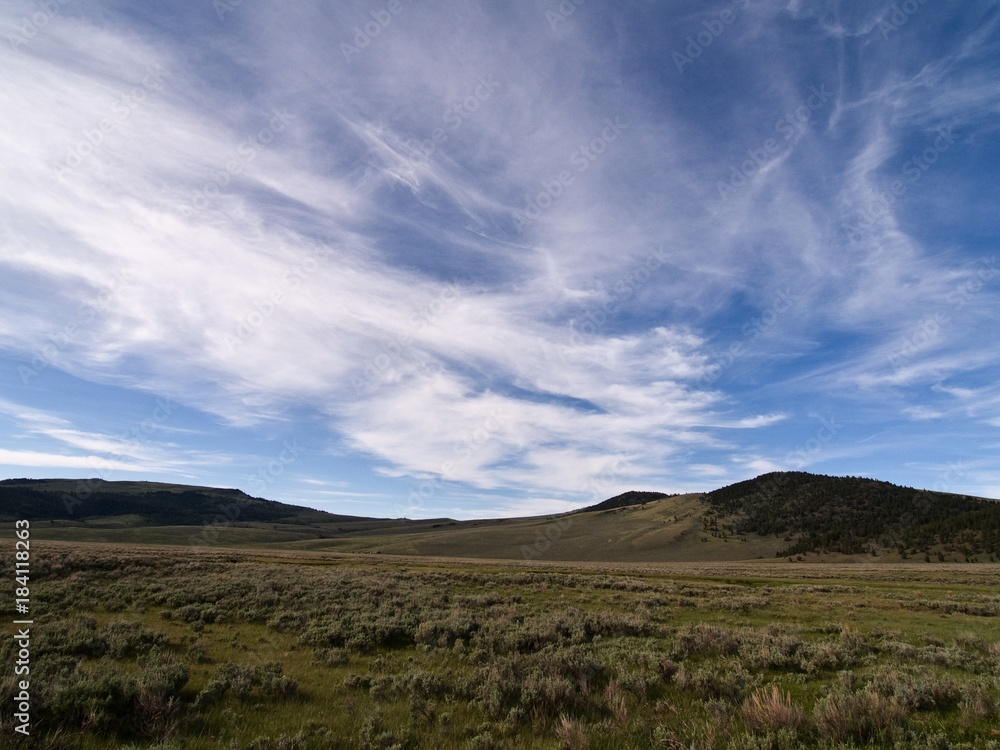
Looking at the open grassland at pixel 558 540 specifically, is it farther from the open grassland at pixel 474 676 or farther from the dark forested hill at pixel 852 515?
the open grassland at pixel 474 676

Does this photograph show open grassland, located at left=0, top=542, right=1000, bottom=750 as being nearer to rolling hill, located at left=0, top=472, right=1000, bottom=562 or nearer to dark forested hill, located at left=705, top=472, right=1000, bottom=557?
rolling hill, located at left=0, top=472, right=1000, bottom=562

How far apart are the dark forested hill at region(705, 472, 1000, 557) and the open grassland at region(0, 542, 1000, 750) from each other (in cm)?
9563

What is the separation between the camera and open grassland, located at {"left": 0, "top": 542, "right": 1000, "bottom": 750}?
7.29m

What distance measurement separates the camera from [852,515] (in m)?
120

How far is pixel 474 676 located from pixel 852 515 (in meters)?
145

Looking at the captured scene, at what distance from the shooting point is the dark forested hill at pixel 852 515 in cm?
8994

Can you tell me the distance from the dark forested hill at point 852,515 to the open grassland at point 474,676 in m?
95.6

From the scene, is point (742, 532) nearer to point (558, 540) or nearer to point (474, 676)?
point (558, 540)

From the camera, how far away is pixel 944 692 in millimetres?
8305

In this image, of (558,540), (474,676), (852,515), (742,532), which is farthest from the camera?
(558,540)

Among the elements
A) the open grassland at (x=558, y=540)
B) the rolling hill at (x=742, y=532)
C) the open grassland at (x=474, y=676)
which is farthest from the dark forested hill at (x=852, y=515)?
the open grassland at (x=474, y=676)

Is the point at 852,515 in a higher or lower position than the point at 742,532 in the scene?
higher

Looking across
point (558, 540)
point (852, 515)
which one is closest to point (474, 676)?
point (558, 540)

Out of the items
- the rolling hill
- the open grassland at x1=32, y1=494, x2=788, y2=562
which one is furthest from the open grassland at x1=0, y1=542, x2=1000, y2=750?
the open grassland at x1=32, y1=494, x2=788, y2=562
